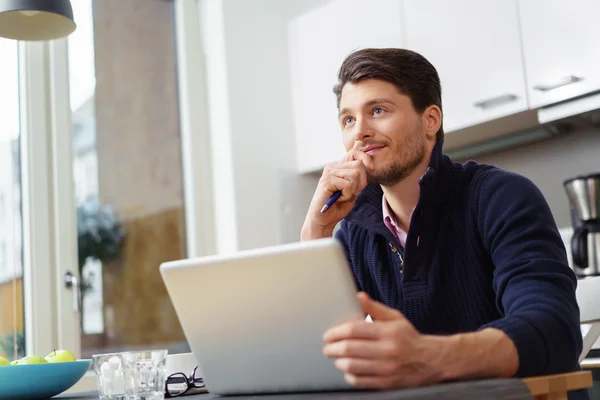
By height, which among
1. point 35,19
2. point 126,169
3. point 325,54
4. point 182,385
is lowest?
point 182,385

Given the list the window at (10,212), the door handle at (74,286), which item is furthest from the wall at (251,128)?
the window at (10,212)

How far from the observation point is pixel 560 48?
260 centimetres

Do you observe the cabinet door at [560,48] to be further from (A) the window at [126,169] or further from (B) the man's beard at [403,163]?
(A) the window at [126,169]

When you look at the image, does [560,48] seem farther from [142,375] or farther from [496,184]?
[142,375]

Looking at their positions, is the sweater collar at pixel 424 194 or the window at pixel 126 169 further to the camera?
the window at pixel 126 169

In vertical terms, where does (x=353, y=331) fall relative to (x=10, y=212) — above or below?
below

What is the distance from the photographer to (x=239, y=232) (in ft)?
10.7

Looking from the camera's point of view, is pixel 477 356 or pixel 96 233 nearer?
pixel 477 356

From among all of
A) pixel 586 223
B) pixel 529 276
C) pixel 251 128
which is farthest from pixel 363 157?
pixel 251 128

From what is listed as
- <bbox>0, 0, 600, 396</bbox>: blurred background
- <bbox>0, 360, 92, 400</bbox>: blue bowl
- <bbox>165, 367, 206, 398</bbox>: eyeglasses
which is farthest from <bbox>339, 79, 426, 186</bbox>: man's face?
<bbox>0, 0, 600, 396</bbox>: blurred background

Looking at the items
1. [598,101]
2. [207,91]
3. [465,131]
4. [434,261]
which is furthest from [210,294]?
[207,91]

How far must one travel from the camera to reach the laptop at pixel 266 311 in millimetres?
827

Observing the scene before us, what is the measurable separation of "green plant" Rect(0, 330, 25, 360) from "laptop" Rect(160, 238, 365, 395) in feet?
6.46

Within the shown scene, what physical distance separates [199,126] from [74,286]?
948 mm
